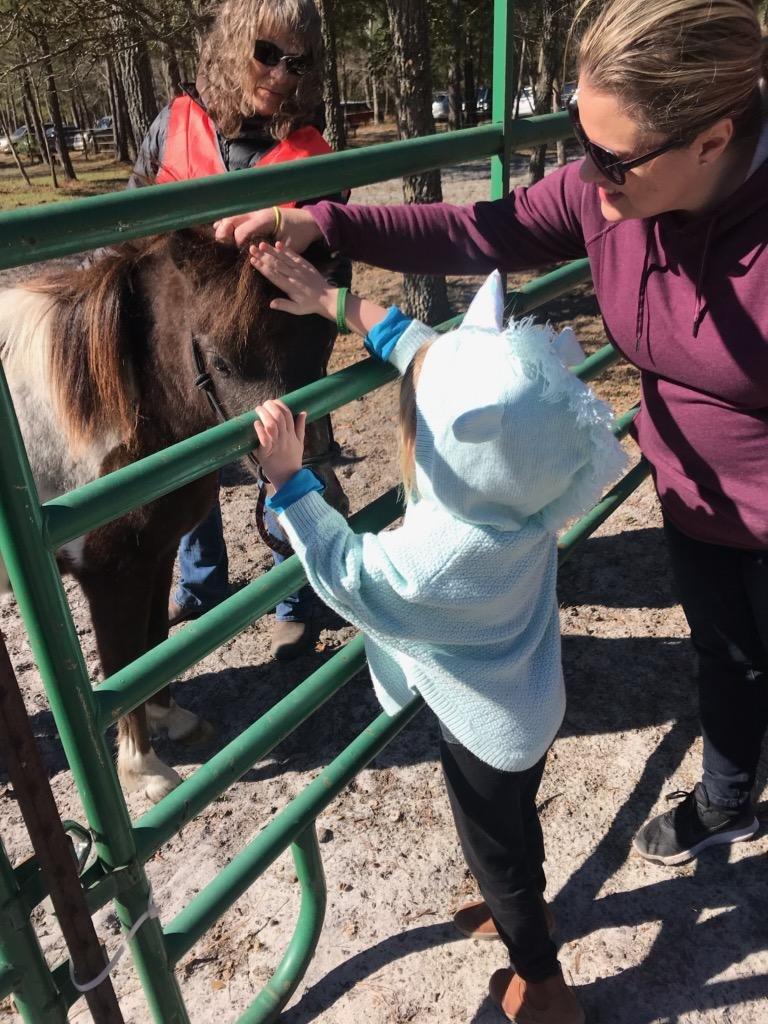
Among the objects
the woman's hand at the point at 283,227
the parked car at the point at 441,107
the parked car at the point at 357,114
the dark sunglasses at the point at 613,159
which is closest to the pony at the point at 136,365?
the woman's hand at the point at 283,227

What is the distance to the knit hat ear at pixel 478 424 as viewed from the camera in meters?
1.09

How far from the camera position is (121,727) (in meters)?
2.55

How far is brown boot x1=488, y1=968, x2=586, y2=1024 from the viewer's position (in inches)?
69.1

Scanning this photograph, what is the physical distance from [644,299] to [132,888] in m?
1.47

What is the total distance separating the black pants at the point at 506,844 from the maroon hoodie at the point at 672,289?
72 centimetres

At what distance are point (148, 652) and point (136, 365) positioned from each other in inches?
38.1

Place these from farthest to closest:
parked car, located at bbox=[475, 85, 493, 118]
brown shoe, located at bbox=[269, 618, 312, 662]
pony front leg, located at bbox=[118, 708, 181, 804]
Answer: parked car, located at bbox=[475, 85, 493, 118] < brown shoe, located at bbox=[269, 618, 312, 662] < pony front leg, located at bbox=[118, 708, 181, 804]

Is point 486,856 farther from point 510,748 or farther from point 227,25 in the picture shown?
point 227,25

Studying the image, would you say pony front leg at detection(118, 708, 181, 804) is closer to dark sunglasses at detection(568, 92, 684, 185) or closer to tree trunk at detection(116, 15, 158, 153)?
dark sunglasses at detection(568, 92, 684, 185)

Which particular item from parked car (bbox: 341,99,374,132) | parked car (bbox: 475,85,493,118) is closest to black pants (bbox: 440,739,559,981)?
parked car (bbox: 341,99,374,132)

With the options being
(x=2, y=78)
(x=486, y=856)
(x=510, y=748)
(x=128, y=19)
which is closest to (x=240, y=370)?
(x=510, y=748)

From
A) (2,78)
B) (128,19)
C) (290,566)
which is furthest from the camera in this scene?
(2,78)

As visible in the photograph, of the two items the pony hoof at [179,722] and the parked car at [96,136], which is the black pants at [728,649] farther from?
the parked car at [96,136]

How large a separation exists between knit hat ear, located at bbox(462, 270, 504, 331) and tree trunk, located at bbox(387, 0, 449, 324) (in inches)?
197
